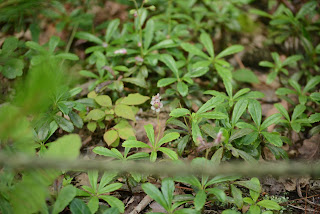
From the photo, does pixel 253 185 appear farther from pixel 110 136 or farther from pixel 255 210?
pixel 110 136

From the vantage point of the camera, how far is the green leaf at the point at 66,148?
139cm

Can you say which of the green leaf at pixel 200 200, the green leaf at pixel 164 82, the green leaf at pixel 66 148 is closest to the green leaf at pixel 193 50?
the green leaf at pixel 164 82

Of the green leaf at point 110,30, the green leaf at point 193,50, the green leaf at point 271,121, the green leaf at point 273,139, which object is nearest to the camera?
the green leaf at point 273,139

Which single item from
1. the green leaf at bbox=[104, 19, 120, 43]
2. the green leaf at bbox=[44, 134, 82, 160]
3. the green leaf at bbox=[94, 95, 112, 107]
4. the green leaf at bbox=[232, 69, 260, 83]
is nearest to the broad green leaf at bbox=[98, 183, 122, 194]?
the green leaf at bbox=[44, 134, 82, 160]

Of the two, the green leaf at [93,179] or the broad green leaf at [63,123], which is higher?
the broad green leaf at [63,123]

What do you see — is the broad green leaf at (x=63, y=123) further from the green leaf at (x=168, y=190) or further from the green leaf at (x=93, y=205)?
the green leaf at (x=168, y=190)

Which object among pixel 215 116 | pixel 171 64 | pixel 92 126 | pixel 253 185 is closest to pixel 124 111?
pixel 92 126

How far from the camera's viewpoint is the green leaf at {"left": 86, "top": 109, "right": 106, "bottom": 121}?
2.21 m

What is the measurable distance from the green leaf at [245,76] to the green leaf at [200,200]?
4.63 feet

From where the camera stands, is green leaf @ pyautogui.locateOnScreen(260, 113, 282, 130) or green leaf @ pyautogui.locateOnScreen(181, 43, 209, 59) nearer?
green leaf @ pyautogui.locateOnScreen(260, 113, 282, 130)

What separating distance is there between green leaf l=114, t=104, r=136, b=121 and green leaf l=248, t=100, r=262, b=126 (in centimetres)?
87

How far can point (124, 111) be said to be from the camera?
2246mm

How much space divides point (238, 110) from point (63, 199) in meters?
1.31

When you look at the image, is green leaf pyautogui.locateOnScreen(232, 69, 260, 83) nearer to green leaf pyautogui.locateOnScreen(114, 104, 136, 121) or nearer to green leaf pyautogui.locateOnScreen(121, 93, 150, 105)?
green leaf pyautogui.locateOnScreen(121, 93, 150, 105)
